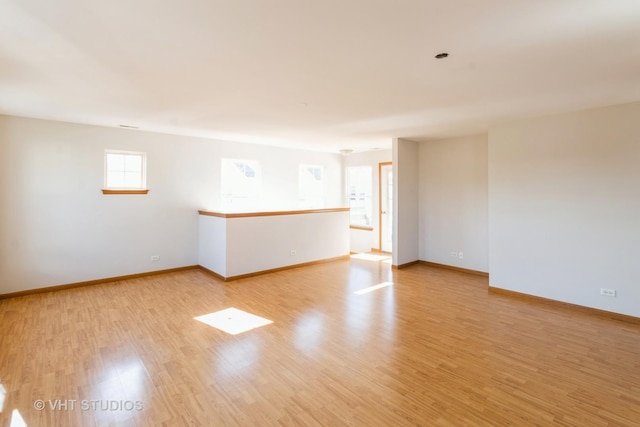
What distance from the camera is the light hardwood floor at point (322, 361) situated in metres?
2.06

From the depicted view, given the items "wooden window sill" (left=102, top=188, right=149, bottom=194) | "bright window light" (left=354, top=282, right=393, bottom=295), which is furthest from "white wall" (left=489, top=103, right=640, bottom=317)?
"wooden window sill" (left=102, top=188, right=149, bottom=194)

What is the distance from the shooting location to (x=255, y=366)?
2609mm

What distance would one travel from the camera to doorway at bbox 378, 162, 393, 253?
7.27 meters

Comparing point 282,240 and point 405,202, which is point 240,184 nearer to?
point 282,240

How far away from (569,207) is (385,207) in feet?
12.3

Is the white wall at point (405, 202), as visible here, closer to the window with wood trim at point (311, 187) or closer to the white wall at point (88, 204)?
the window with wood trim at point (311, 187)

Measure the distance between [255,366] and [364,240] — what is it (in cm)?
543

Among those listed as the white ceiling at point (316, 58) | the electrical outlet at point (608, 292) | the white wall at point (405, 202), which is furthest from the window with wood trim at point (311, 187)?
the electrical outlet at point (608, 292)

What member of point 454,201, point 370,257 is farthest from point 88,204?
point 454,201

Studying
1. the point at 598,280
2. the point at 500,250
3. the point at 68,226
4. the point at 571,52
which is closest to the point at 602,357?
the point at 598,280

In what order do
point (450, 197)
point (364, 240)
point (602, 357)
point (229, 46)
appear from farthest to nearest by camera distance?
1. point (364, 240)
2. point (450, 197)
3. point (602, 357)
4. point (229, 46)

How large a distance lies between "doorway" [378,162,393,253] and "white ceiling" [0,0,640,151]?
123 inches

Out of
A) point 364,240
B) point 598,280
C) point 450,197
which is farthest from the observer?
point 364,240

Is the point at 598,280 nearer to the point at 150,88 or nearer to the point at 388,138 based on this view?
the point at 388,138
